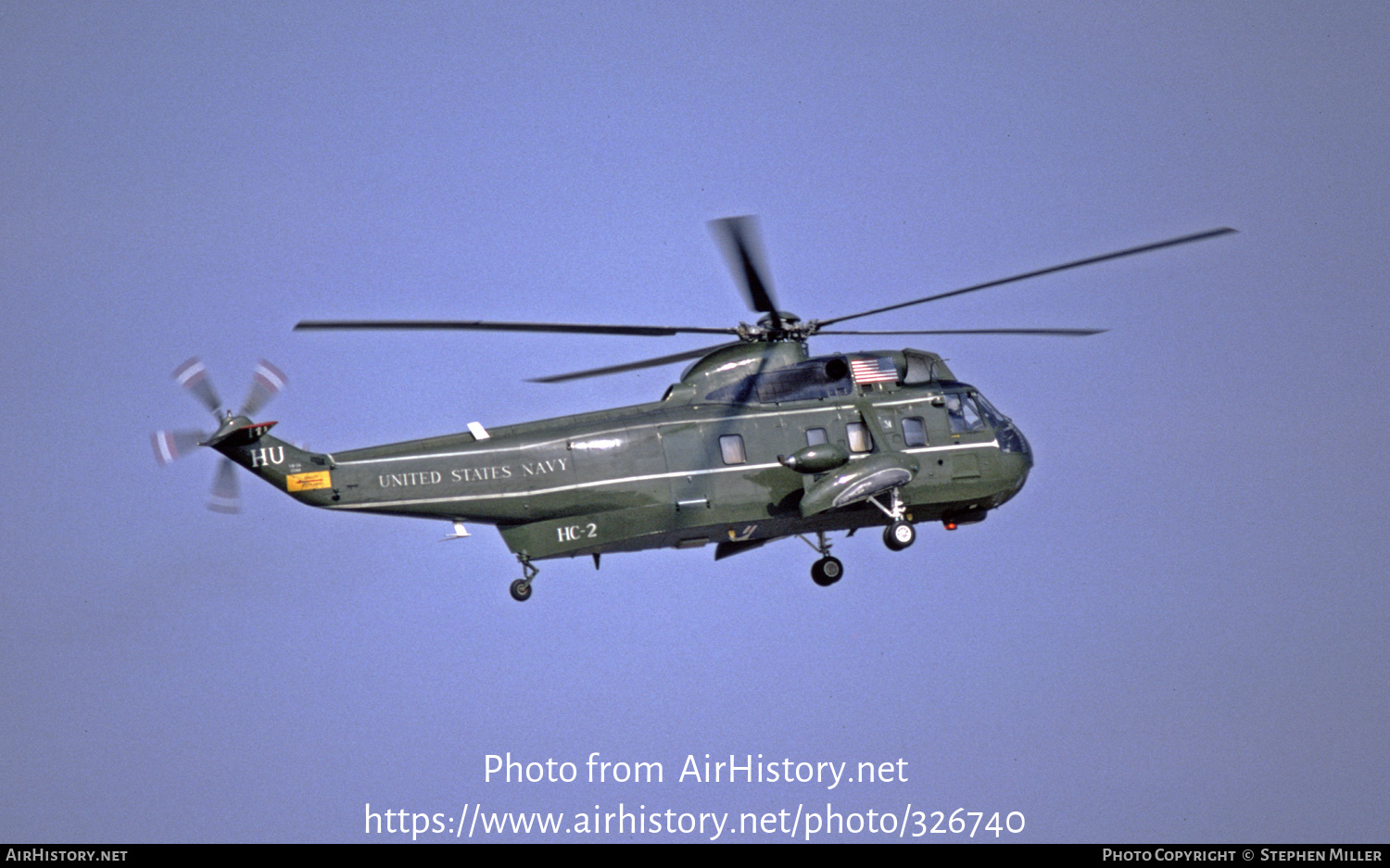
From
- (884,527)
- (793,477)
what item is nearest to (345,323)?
(793,477)

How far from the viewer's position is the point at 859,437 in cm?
2886

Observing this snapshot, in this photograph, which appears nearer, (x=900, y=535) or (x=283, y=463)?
(x=283, y=463)

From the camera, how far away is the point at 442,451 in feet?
87.2

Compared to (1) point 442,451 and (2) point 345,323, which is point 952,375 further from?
(2) point 345,323

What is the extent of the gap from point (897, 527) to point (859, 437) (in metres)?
1.72

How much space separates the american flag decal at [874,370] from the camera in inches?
1153

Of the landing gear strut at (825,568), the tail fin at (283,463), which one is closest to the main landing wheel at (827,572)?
the landing gear strut at (825,568)

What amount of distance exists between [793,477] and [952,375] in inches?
161

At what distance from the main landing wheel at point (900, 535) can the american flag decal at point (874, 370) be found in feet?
8.81

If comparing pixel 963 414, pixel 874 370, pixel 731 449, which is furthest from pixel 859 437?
pixel 731 449

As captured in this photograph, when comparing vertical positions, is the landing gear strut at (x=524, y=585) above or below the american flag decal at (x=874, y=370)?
below

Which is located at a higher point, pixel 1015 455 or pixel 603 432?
pixel 1015 455

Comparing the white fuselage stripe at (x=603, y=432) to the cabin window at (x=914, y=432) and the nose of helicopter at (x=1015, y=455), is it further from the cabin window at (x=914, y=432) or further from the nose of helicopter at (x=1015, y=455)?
the nose of helicopter at (x=1015, y=455)

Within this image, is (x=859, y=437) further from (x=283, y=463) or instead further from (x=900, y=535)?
(x=283, y=463)
